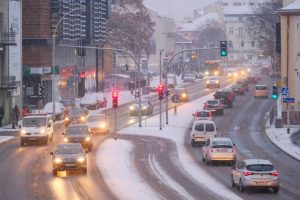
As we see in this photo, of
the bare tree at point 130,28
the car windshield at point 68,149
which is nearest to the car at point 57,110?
the car windshield at point 68,149

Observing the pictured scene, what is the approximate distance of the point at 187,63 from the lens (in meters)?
190

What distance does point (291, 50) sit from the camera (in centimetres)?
7594

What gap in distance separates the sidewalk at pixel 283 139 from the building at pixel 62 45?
18842mm

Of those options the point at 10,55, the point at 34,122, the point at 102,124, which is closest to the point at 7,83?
the point at 10,55

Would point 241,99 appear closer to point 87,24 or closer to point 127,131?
point 87,24

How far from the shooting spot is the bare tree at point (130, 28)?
13675 centimetres

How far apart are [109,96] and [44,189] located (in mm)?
77554

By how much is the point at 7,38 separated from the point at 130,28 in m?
66.3

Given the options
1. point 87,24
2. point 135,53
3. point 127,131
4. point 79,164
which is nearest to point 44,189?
point 79,164

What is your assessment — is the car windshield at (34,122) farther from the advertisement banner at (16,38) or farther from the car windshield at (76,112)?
the advertisement banner at (16,38)

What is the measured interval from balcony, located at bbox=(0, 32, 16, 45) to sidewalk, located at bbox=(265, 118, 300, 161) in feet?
73.4

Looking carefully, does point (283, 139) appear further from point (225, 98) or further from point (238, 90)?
point (238, 90)

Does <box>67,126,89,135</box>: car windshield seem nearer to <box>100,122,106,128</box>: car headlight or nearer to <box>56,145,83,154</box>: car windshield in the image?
<box>56,145,83,154</box>: car windshield

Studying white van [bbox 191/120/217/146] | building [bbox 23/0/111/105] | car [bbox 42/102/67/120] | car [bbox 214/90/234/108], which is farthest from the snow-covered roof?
white van [bbox 191/120/217/146]
